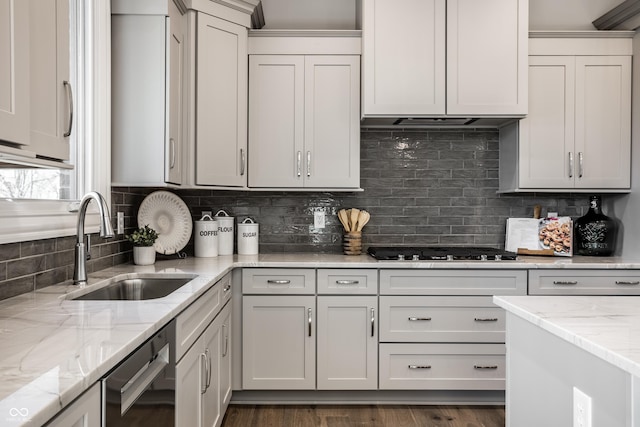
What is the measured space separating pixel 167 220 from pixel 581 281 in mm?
2589

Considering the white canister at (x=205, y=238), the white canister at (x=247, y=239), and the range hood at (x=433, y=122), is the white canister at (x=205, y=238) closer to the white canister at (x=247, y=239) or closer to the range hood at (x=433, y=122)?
the white canister at (x=247, y=239)

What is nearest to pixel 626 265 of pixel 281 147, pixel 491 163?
pixel 491 163

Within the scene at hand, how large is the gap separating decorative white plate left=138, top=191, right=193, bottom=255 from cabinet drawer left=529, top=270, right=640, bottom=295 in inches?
86.0

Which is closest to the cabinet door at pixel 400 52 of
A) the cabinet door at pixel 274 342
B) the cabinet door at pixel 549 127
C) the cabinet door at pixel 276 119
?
the cabinet door at pixel 276 119

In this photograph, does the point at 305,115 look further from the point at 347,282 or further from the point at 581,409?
the point at 581,409

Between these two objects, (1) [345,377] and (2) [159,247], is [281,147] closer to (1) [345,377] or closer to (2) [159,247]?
(2) [159,247]

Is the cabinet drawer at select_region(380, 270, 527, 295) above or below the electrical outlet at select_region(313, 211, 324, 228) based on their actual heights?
below

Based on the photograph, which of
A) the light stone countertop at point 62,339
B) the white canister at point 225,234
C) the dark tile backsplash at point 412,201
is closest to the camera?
the light stone countertop at point 62,339

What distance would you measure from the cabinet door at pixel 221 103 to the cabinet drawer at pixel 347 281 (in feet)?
2.69

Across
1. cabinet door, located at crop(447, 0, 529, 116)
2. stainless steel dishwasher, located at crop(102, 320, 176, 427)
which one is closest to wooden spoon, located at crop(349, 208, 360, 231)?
cabinet door, located at crop(447, 0, 529, 116)

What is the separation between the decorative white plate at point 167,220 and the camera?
121 inches

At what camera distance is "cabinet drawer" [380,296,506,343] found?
118 inches

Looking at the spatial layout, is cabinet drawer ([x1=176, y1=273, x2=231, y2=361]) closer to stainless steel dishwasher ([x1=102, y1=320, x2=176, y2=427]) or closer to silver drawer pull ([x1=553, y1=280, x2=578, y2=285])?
stainless steel dishwasher ([x1=102, y1=320, x2=176, y2=427])

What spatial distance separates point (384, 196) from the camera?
363 centimetres
